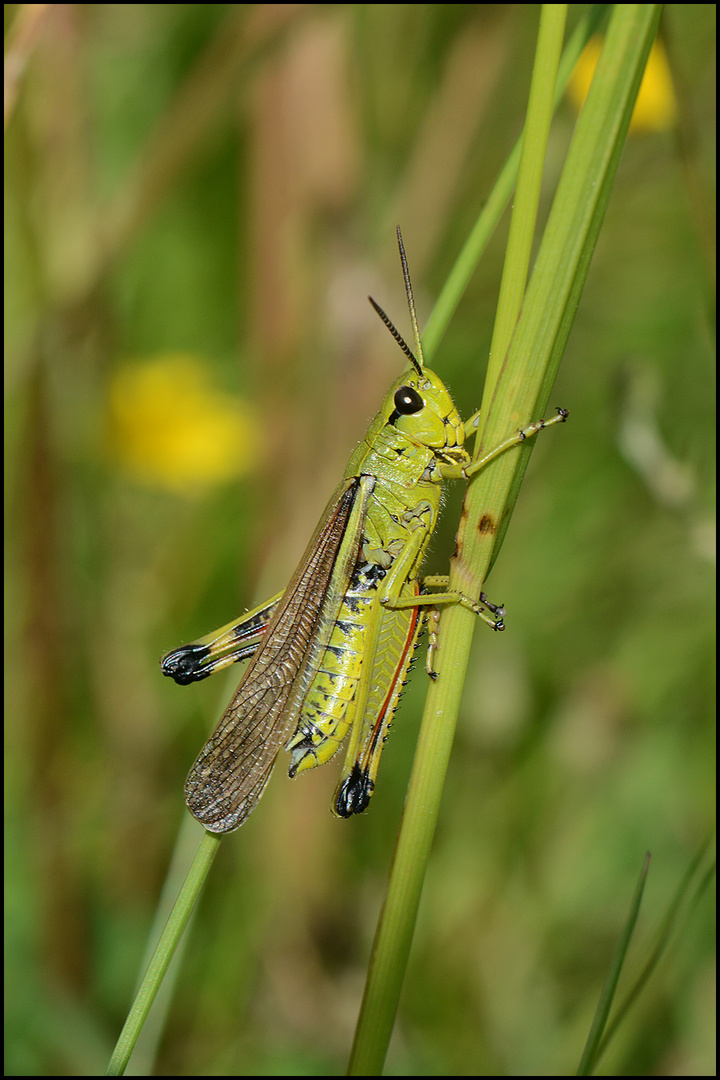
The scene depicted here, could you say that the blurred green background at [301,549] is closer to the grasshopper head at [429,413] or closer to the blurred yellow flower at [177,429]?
the blurred yellow flower at [177,429]

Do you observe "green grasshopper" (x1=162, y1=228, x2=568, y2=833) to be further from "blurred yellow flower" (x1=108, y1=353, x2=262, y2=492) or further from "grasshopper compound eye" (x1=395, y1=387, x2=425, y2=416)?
"blurred yellow flower" (x1=108, y1=353, x2=262, y2=492)

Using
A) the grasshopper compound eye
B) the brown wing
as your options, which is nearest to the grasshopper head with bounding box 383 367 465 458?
the grasshopper compound eye

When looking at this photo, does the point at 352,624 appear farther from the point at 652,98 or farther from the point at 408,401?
the point at 652,98

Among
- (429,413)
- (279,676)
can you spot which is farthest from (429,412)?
(279,676)

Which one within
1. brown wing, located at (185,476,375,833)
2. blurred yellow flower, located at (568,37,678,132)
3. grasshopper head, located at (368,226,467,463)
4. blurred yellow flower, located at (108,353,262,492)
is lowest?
brown wing, located at (185,476,375,833)

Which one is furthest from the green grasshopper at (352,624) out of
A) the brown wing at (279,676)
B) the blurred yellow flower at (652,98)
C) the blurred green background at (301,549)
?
the blurred yellow flower at (652,98)

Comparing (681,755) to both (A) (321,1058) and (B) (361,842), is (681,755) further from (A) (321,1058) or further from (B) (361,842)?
(A) (321,1058)

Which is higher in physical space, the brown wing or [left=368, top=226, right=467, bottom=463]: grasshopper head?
[left=368, top=226, right=467, bottom=463]: grasshopper head
